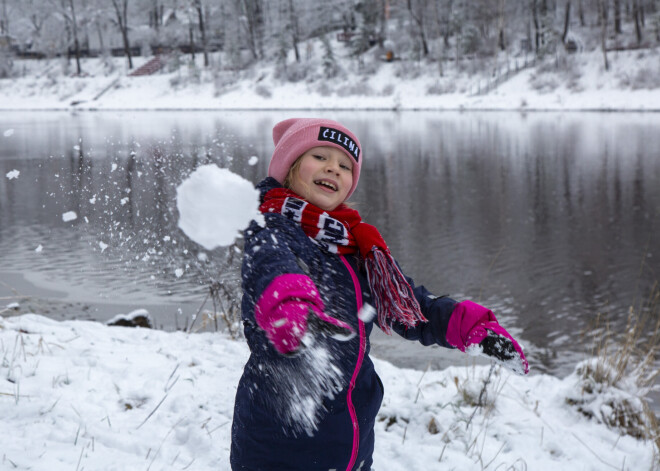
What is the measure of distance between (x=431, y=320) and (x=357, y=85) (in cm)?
4083

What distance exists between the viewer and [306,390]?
1.92 m

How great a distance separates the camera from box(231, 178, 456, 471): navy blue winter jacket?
1903mm

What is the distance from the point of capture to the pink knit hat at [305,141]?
7.11 ft

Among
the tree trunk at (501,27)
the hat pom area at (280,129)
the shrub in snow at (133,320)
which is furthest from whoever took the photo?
the tree trunk at (501,27)

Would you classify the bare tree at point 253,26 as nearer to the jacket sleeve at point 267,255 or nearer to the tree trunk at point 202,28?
the tree trunk at point 202,28

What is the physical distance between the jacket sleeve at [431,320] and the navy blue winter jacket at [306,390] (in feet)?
0.99

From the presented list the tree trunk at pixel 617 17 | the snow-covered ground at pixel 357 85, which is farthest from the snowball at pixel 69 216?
the tree trunk at pixel 617 17

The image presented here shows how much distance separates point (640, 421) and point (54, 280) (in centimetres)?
633

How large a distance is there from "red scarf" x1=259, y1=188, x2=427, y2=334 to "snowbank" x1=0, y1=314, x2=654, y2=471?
1341 millimetres

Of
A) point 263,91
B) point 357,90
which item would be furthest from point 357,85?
point 263,91

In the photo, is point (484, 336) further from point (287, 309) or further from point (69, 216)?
point (69, 216)

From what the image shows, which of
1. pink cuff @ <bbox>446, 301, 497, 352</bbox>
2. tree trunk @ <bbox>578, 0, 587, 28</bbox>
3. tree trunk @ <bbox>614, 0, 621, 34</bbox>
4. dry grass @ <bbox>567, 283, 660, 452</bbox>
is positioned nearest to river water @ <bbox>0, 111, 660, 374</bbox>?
dry grass @ <bbox>567, 283, 660, 452</bbox>

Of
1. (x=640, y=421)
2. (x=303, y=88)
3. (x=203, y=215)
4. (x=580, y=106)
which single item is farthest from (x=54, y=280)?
(x=303, y=88)

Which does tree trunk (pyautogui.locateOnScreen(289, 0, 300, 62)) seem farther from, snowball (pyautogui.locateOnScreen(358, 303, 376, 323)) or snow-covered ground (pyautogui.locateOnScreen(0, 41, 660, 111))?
snowball (pyautogui.locateOnScreen(358, 303, 376, 323))
